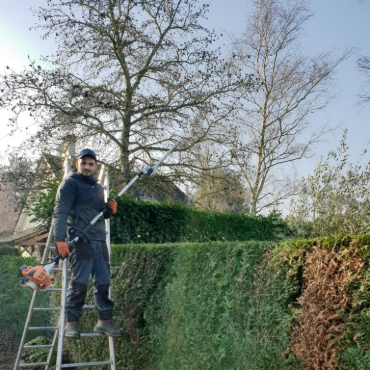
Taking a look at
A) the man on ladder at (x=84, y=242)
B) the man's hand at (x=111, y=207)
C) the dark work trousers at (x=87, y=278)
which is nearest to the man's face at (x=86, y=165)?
the man on ladder at (x=84, y=242)

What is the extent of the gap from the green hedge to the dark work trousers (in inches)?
197

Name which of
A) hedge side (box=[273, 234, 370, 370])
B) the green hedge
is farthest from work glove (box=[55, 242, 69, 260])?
the green hedge

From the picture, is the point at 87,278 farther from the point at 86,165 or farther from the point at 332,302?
the point at 332,302

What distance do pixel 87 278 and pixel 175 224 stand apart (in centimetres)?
637

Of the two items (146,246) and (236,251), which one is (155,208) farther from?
(236,251)

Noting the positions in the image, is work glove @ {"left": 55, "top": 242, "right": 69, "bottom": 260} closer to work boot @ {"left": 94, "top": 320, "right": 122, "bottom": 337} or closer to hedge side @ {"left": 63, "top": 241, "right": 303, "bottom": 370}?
work boot @ {"left": 94, "top": 320, "right": 122, "bottom": 337}

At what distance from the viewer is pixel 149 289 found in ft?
18.8

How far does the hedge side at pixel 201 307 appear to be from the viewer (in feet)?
13.0

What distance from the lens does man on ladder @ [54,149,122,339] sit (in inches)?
203

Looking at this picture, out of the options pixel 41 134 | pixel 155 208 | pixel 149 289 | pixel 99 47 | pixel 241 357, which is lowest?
pixel 241 357

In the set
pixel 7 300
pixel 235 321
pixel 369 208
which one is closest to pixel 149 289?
pixel 235 321

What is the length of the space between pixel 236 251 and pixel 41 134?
13804mm

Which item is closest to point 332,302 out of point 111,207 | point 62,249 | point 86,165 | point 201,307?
point 201,307

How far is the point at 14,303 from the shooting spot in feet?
35.9
